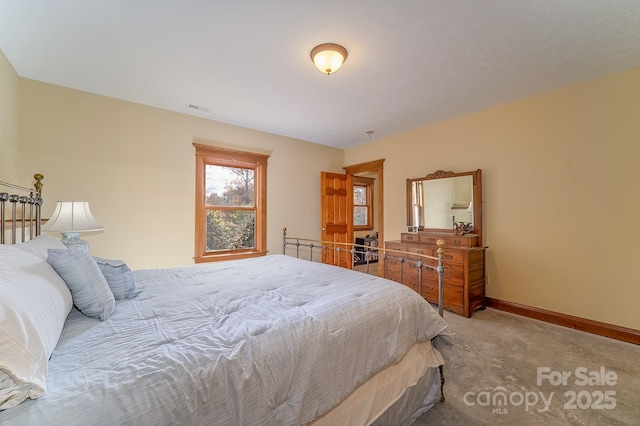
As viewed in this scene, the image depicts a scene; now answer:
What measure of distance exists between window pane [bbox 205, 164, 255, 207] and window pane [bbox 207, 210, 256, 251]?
16cm

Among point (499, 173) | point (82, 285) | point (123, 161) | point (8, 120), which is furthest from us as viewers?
point (499, 173)

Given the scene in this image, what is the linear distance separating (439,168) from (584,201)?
167 cm

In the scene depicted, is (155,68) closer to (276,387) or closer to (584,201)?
Answer: (276,387)

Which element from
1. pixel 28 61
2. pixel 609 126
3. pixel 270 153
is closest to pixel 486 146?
A: pixel 609 126

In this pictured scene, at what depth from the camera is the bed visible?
72cm

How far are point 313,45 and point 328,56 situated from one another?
5.9 inches

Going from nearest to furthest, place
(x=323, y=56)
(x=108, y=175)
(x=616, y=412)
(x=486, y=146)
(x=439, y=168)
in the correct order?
(x=616, y=412)
(x=323, y=56)
(x=108, y=175)
(x=486, y=146)
(x=439, y=168)

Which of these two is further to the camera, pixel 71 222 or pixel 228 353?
pixel 71 222

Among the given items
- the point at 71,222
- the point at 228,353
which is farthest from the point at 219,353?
the point at 71,222

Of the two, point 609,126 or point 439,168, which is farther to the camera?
point 439,168

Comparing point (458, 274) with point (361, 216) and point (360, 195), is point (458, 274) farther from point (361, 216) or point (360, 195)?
point (360, 195)

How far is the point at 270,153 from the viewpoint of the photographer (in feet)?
14.3

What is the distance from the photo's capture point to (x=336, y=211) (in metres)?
5.08

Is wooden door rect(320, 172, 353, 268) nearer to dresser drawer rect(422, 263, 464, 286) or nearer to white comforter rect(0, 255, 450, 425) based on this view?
dresser drawer rect(422, 263, 464, 286)
